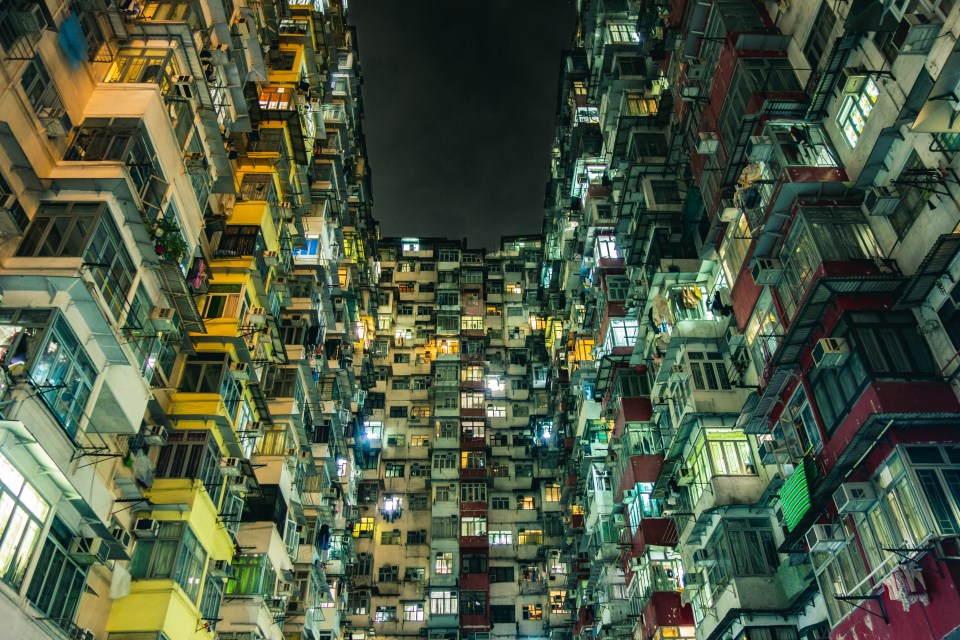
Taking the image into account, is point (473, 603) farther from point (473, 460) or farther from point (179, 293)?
point (179, 293)

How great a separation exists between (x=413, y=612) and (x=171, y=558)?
36.9 metres

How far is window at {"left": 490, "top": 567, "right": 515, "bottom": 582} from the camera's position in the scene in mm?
59250

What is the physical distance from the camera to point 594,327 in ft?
161

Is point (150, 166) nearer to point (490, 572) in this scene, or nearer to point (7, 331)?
point (7, 331)

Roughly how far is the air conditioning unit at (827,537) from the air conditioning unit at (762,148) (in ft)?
46.2

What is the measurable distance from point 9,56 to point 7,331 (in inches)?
316

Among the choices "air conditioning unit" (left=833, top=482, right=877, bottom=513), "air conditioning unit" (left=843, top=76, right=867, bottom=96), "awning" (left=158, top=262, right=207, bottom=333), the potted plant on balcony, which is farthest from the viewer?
"air conditioning unit" (left=843, top=76, right=867, bottom=96)

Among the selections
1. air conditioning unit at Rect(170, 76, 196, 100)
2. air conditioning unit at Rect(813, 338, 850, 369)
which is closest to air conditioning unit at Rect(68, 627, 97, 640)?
air conditioning unit at Rect(170, 76, 196, 100)

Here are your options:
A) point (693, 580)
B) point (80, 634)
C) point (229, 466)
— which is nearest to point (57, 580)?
point (80, 634)

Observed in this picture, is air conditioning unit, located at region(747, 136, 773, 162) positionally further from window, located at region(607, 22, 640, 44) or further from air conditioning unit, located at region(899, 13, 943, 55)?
window, located at region(607, 22, 640, 44)

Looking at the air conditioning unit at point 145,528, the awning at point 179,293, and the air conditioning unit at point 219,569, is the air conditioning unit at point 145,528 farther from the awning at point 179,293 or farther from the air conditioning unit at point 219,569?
the awning at point 179,293

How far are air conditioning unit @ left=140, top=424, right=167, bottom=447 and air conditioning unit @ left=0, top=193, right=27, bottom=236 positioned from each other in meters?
7.96

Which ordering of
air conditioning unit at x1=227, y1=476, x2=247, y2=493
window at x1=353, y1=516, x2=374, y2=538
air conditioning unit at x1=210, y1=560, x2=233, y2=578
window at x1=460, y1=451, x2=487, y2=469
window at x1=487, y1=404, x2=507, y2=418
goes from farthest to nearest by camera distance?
window at x1=487, y1=404, x2=507, y2=418
window at x1=460, y1=451, x2=487, y2=469
window at x1=353, y1=516, x2=374, y2=538
air conditioning unit at x1=227, y1=476, x2=247, y2=493
air conditioning unit at x1=210, y1=560, x2=233, y2=578

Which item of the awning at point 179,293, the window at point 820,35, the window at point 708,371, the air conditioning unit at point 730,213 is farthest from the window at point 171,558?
the window at point 820,35
